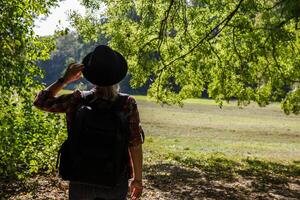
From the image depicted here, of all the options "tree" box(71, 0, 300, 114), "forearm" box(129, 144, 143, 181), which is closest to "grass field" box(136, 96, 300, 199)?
"tree" box(71, 0, 300, 114)

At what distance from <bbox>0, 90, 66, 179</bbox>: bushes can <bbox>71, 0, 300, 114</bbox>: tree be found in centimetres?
862

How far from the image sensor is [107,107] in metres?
3.51

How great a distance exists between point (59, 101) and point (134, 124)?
2.17ft

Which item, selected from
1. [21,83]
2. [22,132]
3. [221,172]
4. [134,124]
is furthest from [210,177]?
[134,124]

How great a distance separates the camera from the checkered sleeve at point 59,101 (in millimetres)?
3611

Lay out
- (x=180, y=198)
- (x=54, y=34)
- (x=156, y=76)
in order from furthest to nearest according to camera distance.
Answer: (x=156, y=76) < (x=180, y=198) < (x=54, y=34)

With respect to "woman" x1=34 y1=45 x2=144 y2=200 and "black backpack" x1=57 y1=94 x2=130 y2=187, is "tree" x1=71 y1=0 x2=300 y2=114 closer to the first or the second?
"woman" x1=34 y1=45 x2=144 y2=200

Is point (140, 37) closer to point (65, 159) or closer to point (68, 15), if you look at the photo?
point (68, 15)

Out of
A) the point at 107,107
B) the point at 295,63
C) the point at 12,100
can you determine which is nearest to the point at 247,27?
the point at 295,63

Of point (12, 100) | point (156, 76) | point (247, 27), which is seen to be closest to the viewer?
point (12, 100)

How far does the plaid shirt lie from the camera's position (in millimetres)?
3602

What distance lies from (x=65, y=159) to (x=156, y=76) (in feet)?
47.7

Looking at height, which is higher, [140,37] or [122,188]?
[140,37]

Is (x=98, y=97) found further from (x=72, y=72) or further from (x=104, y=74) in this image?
(x=72, y=72)
